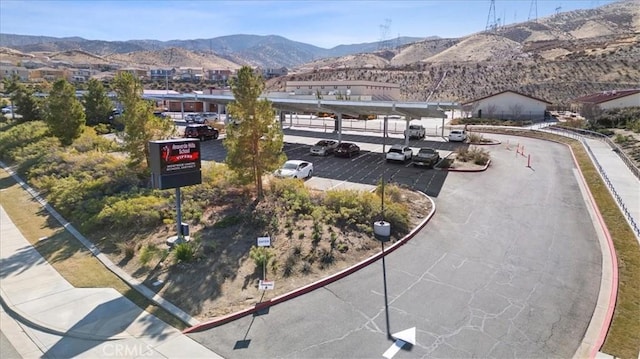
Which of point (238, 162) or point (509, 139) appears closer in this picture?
point (238, 162)

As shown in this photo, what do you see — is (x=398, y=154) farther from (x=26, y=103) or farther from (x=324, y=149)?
(x=26, y=103)

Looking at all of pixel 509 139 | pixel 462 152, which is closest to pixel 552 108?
pixel 509 139

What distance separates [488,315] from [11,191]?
91.1 ft

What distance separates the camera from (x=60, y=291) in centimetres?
1269

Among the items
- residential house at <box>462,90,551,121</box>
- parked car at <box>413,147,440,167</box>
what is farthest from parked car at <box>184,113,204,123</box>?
residential house at <box>462,90,551,121</box>

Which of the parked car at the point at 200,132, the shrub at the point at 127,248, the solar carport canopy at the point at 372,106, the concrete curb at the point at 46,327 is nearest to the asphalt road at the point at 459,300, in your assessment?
the concrete curb at the point at 46,327

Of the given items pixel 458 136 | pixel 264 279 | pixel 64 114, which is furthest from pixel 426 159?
pixel 64 114

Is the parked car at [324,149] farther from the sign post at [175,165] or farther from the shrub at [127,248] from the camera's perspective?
the shrub at [127,248]

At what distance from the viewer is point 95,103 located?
174 feet

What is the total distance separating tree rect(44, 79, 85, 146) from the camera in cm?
3192

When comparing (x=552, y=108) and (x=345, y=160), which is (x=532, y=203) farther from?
(x=552, y=108)

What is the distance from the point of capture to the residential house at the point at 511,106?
66.9 m

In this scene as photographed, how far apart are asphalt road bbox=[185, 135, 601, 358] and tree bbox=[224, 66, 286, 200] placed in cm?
759

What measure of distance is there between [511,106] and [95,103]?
6314cm
